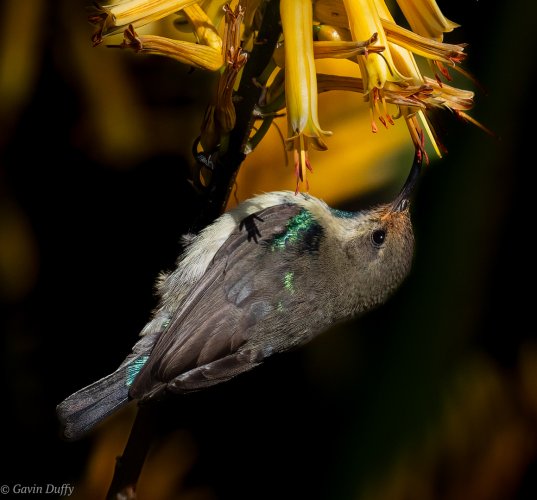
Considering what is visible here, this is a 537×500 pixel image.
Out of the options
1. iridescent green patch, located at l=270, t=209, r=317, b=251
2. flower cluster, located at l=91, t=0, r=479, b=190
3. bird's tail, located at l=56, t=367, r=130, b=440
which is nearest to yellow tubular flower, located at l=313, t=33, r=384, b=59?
flower cluster, located at l=91, t=0, r=479, b=190

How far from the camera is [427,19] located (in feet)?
7.11

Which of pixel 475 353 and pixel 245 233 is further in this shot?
pixel 475 353

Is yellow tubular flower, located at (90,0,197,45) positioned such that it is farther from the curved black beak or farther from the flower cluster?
the curved black beak

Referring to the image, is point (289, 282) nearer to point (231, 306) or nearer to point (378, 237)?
→ point (231, 306)

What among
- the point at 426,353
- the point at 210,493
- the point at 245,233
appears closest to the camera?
the point at 245,233

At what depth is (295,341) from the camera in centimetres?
266

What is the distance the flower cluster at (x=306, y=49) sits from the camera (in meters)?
1.99

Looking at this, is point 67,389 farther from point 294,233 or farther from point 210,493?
point 294,233

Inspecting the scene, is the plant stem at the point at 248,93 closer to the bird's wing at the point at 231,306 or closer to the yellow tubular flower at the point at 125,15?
the yellow tubular flower at the point at 125,15

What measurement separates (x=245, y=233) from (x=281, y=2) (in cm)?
75

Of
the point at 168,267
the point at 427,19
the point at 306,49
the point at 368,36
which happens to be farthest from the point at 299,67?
the point at 168,267

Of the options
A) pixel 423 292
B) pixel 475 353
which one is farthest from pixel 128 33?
pixel 475 353

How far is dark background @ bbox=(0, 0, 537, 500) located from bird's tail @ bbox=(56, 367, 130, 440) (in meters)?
0.54

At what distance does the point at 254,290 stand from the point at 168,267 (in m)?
0.38
